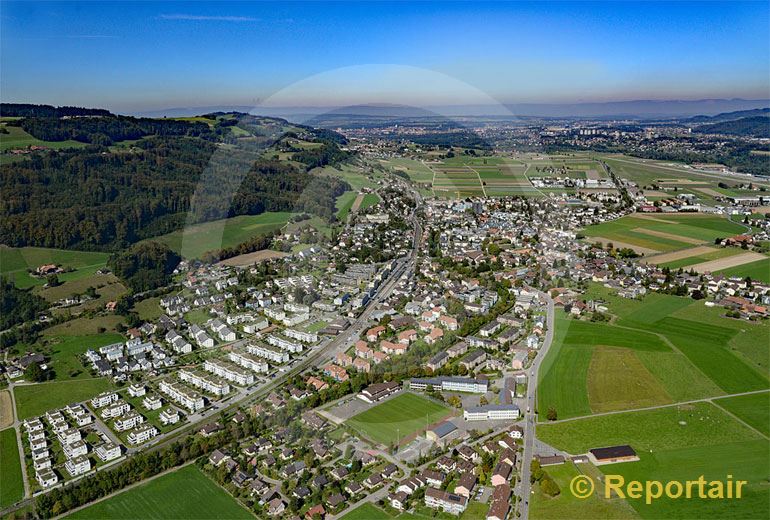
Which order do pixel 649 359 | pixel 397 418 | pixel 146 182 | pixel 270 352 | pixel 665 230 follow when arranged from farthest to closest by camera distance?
1. pixel 146 182
2. pixel 665 230
3. pixel 270 352
4. pixel 649 359
5. pixel 397 418

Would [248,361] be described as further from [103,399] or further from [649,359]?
→ [649,359]

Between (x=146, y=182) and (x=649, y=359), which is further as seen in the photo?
(x=146, y=182)

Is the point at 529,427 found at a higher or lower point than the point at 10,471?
higher

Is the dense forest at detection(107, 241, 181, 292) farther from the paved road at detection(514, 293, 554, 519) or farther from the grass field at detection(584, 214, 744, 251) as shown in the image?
the grass field at detection(584, 214, 744, 251)

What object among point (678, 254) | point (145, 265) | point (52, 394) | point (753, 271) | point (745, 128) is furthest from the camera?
point (745, 128)

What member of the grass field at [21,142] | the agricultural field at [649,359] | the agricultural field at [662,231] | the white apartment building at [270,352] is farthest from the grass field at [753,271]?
the grass field at [21,142]

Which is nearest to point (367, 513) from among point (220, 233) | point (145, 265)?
point (145, 265)

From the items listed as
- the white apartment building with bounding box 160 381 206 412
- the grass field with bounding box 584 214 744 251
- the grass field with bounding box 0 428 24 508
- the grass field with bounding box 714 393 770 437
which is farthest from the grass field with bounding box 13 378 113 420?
the grass field with bounding box 584 214 744 251

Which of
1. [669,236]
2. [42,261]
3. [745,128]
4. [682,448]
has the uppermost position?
[745,128]

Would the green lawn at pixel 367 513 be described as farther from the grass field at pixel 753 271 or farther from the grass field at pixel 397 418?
the grass field at pixel 753 271
